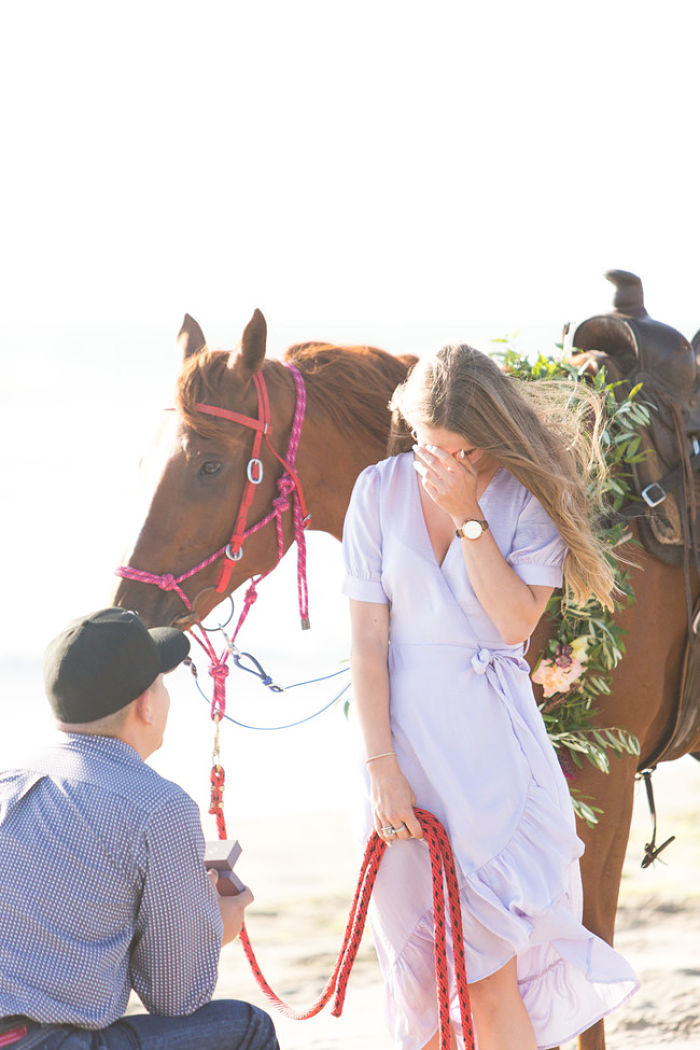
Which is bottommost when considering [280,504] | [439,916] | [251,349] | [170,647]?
[439,916]

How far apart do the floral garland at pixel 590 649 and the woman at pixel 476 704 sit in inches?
27.9

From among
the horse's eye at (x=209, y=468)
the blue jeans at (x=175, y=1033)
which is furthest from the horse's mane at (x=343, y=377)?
the blue jeans at (x=175, y=1033)

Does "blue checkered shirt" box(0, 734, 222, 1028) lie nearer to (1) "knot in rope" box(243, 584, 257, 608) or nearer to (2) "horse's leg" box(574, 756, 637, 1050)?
(1) "knot in rope" box(243, 584, 257, 608)

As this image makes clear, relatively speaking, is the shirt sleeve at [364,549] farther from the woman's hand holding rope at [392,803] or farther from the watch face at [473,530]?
the woman's hand holding rope at [392,803]

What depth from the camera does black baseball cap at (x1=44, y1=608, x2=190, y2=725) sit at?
6.59ft

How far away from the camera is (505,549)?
7.50ft

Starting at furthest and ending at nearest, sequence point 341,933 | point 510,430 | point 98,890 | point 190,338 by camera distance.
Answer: point 341,933, point 190,338, point 510,430, point 98,890

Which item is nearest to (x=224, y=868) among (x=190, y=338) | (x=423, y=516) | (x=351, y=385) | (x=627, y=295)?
Answer: (x=423, y=516)

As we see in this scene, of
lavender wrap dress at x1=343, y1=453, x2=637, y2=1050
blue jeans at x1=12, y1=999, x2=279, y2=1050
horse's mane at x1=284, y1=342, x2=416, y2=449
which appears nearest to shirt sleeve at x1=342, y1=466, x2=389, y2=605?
lavender wrap dress at x1=343, y1=453, x2=637, y2=1050

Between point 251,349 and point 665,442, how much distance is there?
1.28 m

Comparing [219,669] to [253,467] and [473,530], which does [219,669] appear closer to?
[253,467]

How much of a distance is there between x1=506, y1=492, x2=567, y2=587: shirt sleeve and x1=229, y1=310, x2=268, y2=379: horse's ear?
113 centimetres

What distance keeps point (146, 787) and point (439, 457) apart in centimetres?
87

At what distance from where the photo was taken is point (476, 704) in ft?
7.38
